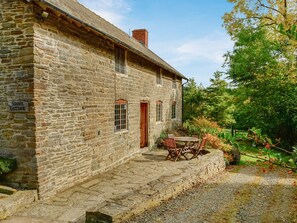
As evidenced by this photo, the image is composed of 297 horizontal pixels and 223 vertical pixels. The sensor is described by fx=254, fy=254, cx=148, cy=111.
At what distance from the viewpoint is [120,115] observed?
35.4 ft

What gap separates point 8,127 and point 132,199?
367 cm

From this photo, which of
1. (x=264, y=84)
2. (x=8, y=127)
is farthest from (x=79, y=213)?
(x=264, y=84)

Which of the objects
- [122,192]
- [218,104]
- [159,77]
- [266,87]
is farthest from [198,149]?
[218,104]

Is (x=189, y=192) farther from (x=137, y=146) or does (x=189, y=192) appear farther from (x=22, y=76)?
(x=22, y=76)

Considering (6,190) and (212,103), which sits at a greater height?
(212,103)

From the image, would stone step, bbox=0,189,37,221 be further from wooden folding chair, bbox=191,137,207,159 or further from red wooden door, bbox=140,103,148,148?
red wooden door, bbox=140,103,148,148

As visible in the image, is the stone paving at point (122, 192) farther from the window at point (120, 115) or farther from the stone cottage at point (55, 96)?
the window at point (120, 115)

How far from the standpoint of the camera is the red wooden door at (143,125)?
1385cm

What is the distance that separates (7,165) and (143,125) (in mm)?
8358

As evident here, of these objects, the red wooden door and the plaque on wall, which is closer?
the plaque on wall

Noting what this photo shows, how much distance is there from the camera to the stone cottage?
6328 mm

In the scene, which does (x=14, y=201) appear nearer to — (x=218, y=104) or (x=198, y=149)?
(x=198, y=149)

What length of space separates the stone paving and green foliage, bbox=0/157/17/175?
3.63 ft

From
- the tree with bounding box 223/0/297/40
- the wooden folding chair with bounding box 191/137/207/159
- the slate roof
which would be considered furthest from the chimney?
the wooden folding chair with bounding box 191/137/207/159
